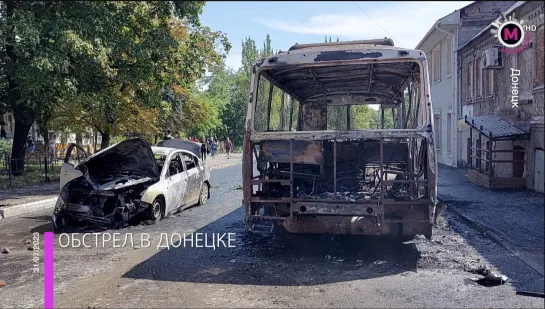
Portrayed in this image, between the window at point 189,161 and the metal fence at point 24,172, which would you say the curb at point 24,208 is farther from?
the window at point 189,161

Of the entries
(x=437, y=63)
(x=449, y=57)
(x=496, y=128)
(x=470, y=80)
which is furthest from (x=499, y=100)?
(x=437, y=63)

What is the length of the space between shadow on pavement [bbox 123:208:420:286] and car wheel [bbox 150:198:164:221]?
5.18 ft

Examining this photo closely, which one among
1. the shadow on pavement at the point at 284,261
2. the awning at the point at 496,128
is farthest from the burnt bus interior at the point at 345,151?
the awning at the point at 496,128

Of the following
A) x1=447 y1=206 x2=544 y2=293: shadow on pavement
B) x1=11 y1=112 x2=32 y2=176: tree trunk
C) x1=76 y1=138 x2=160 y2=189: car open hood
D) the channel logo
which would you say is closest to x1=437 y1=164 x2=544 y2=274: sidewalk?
x1=447 y1=206 x2=544 y2=293: shadow on pavement

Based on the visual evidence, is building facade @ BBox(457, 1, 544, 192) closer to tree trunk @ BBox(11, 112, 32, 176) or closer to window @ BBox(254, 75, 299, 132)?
window @ BBox(254, 75, 299, 132)

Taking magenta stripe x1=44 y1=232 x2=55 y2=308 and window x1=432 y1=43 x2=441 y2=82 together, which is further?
window x1=432 y1=43 x2=441 y2=82

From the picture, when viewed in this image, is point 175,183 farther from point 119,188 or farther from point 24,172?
point 24,172

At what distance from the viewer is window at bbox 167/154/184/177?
1012 centimetres

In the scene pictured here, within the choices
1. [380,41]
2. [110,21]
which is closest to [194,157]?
[380,41]

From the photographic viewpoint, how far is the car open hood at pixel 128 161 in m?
9.32

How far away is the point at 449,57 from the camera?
2281 centimetres

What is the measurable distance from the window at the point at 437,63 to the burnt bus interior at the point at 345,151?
58.7 feet

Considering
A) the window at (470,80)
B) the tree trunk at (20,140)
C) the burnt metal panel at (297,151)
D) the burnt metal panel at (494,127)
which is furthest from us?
the window at (470,80)

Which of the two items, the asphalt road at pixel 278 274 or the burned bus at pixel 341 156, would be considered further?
the burned bus at pixel 341 156
